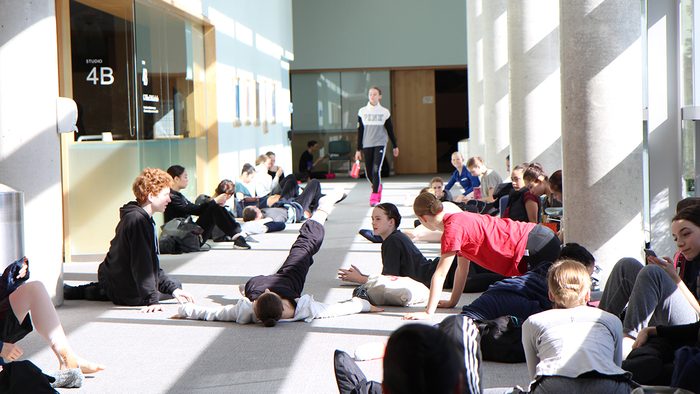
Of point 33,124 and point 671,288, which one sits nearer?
point 671,288

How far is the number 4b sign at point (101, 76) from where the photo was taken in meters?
11.0

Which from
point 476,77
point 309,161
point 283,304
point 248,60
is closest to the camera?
point 283,304

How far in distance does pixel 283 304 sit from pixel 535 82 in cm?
628

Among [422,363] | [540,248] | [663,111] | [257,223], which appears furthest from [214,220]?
[422,363]

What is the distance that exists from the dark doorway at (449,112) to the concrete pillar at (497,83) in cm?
1182

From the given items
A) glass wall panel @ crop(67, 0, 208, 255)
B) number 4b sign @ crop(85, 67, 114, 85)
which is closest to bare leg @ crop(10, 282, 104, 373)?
glass wall panel @ crop(67, 0, 208, 255)

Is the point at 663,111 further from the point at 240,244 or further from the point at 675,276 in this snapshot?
the point at 240,244

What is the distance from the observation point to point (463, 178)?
1539cm

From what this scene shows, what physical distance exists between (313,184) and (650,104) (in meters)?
7.72

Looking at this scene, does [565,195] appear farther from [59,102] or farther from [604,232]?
[59,102]

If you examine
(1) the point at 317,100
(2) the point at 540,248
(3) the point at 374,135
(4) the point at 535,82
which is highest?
(1) the point at 317,100

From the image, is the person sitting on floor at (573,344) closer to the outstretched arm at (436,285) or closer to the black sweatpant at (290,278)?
the outstretched arm at (436,285)

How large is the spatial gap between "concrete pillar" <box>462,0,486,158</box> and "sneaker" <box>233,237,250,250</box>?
10179 mm

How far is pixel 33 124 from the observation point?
26.0 feet
